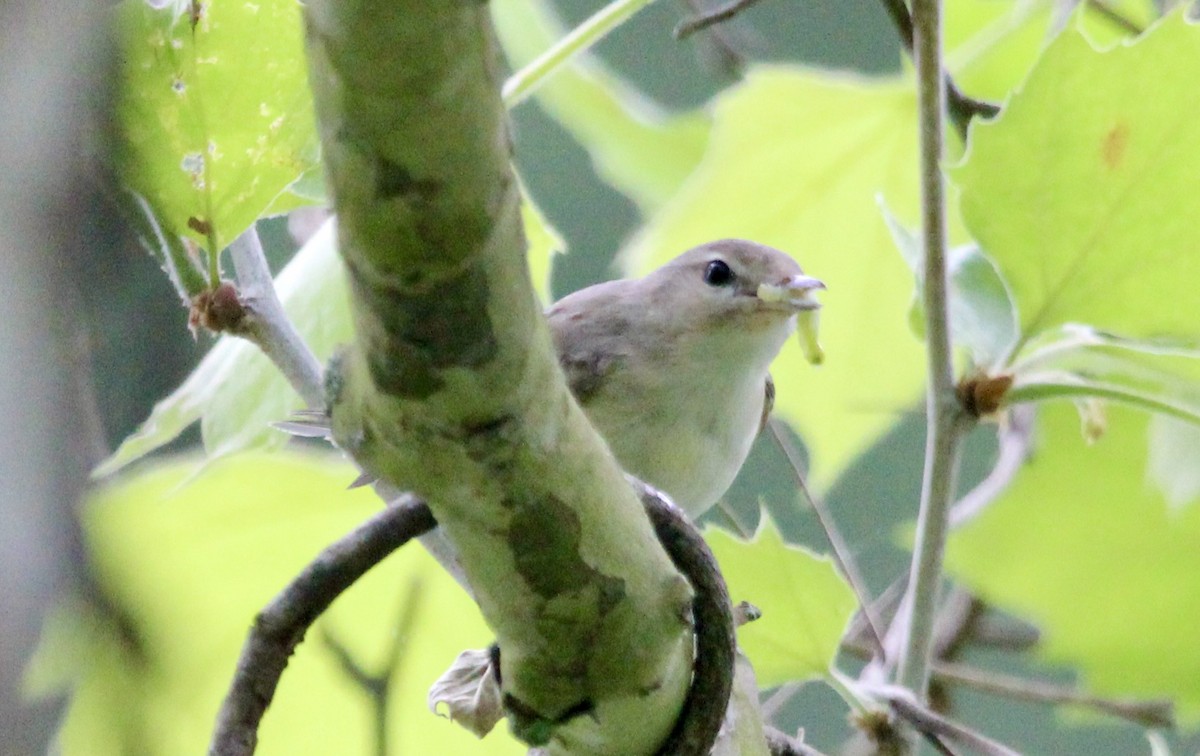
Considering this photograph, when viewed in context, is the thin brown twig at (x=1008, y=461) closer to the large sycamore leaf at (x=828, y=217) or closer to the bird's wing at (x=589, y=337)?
the large sycamore leaf at (x=828, y=217)

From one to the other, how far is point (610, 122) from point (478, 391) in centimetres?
75

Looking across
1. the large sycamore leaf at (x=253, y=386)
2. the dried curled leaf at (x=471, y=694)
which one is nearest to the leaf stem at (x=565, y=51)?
the large sycamore leaf at (x=253, y=386)

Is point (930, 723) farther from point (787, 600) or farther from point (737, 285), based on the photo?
point (737, 285)

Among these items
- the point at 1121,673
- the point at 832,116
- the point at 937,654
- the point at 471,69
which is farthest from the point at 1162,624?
the point at 471,69

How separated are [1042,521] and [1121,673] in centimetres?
12

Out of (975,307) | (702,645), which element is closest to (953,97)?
(975,307)

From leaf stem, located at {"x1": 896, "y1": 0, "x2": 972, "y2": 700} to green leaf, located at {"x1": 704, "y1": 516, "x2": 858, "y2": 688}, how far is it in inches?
1.5

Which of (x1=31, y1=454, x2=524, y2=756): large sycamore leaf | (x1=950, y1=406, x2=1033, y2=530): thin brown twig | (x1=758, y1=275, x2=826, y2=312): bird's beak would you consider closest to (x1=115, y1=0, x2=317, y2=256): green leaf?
(x1=31, y1=454, x2=524, y2=756): large sycamore leaf

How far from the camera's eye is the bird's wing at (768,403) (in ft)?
3.01

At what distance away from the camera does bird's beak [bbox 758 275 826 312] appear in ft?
2.75

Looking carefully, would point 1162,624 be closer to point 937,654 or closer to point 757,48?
point 937,654

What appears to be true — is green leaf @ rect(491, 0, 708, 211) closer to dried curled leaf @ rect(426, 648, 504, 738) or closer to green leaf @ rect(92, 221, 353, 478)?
green leaf @ rect(92, 221, 353, 478)

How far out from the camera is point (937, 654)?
1130mm

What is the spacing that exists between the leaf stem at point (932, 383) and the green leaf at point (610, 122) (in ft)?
1.16
